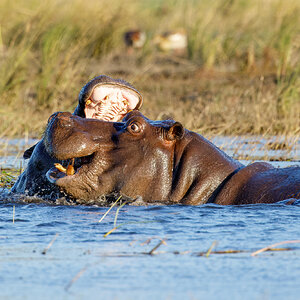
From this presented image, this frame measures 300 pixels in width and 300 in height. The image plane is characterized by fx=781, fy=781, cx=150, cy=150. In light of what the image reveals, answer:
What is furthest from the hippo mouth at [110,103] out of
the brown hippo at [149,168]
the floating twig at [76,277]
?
the floating twig at [76,277]

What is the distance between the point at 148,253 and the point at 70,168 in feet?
3.57

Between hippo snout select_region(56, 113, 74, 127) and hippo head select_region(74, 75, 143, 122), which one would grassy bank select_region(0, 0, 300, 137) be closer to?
hippo head select_region(74, 75, 143, 122)

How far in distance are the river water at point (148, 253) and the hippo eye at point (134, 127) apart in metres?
0.43

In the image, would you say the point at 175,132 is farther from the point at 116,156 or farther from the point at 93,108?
the point at 93,108

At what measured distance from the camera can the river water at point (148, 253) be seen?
2785mm

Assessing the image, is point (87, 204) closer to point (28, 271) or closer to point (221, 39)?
point (28, 271)

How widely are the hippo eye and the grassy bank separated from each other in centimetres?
273

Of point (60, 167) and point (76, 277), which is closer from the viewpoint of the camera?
point (76, 277)

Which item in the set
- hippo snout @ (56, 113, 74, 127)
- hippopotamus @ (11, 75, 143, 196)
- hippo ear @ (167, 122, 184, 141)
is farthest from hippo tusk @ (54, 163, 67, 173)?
hippo ear @ (167, 122, 184, 141)

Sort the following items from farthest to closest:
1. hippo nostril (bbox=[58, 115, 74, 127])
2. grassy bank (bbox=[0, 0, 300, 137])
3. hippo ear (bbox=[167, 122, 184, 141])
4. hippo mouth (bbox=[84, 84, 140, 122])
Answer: grassy bank (bbox=[0, 0, 300, 137])
hippo mouth (bbox=[84, 84, 140, 122])
hippo ear (bbox=[167, 122, 184, 141])
hippo nostril (bbox=[58, 115, 74, 127])

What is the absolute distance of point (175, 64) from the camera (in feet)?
49.8

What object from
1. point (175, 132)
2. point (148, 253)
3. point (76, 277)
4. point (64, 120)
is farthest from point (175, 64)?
point (76, 277)

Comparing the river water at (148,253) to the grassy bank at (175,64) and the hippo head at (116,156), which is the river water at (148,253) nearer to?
the hippo head at (116,156)

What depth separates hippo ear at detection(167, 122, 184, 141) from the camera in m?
4.25
